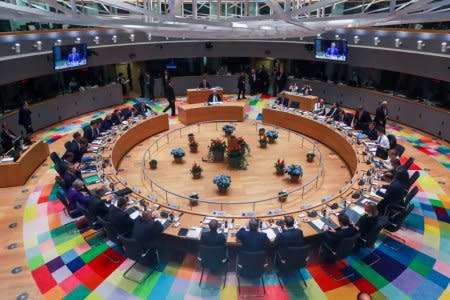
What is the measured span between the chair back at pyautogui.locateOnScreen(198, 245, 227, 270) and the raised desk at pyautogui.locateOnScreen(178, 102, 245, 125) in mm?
10156

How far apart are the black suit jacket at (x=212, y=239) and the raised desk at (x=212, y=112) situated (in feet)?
32.8

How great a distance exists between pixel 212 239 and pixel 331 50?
45.3 ft

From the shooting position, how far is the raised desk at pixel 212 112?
16.3m

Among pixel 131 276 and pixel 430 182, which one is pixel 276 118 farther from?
pixel 131 276

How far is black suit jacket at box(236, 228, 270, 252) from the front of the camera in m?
6.68

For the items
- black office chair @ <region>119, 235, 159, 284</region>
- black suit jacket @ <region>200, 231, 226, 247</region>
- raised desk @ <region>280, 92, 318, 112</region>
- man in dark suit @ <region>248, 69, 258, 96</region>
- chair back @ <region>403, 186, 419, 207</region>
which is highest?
man in dark suit @ <region>248, 69, 258, 96</region>

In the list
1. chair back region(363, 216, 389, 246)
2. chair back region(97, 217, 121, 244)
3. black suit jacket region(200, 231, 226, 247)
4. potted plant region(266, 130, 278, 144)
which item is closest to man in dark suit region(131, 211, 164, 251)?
chair back region(97, 217, 121, 244)

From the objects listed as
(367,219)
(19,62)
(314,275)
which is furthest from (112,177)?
(19,62)

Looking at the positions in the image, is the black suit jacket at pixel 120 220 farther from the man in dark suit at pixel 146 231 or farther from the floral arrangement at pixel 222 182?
the floral arrangement at pixel 222 182

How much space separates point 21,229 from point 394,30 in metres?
15.6

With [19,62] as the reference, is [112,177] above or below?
below

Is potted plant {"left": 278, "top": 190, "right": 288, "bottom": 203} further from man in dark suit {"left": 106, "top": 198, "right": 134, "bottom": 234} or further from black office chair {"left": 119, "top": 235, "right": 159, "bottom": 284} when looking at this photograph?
man in dark suit {"left": 106, "top": 198, "right": 134, "bottom": 234}

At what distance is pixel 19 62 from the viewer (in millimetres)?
13906

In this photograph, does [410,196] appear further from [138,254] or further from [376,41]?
[376,41]
